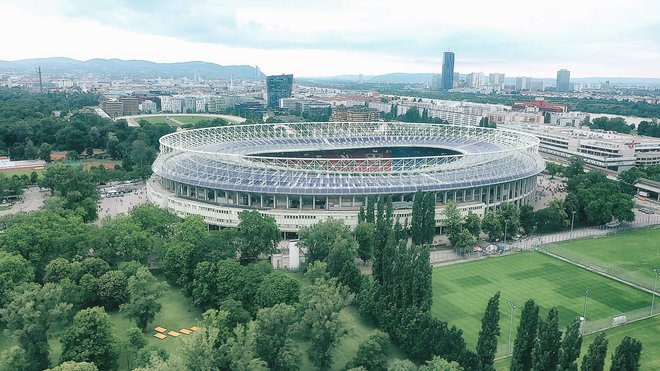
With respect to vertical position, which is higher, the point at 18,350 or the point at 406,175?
the point at 406,175

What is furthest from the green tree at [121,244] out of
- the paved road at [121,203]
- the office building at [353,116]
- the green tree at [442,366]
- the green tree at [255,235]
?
the office building at [353,116]

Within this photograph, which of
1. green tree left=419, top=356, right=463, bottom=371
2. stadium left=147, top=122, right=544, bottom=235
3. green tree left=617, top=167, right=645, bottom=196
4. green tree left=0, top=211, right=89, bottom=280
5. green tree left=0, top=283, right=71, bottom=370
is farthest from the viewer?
green tree left=617, top=167, right=645, bottom=196

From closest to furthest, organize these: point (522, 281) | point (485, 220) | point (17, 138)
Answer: point (522, 281) → point (485, 220) → point (17, 138)

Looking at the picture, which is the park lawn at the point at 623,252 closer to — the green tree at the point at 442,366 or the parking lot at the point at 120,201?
the green tree at the point at 442,366

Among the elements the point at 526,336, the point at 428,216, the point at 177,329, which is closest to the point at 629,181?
the point at 428,216

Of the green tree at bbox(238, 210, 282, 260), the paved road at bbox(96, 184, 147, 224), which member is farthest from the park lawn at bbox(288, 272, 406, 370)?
the paved road at bbox(96, 184, 147, 224)

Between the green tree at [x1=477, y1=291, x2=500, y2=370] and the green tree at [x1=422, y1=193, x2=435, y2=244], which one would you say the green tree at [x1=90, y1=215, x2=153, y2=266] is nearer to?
the green tree at [x1=422, y1=193, x2=435, y2=244]

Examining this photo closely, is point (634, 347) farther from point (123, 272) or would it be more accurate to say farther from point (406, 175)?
point (406, 175)

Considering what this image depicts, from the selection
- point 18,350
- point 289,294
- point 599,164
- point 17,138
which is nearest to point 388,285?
point 289,294
